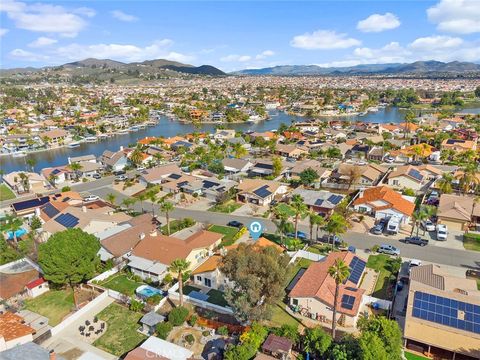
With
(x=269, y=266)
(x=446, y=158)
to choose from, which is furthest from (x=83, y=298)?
(x=446, y=158)

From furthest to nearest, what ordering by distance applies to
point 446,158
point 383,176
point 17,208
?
1. point 446,158
2. point 383,176
3. point 17,208

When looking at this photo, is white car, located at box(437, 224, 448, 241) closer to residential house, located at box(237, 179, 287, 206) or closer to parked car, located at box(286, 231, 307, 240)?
parked car, located at box(286, 231, 307, 240)

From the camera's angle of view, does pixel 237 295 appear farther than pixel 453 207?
No

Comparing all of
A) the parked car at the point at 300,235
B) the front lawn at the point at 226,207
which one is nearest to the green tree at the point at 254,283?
the parked car at the point at 300,235

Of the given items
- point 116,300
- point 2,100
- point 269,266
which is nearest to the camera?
point 269,266

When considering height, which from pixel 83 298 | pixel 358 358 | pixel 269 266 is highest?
pixel 269 266

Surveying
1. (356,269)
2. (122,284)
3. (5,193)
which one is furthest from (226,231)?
(5,193)

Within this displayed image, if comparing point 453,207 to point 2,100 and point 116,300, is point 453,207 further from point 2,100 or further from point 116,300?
point 2,100
